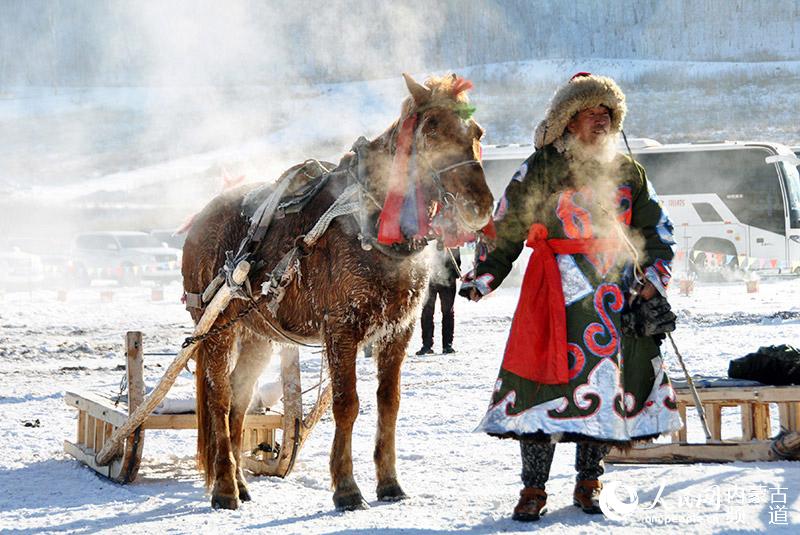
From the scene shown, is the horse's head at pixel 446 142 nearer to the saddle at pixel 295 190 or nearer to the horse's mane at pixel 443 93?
the horse's mane at pixel 443 93

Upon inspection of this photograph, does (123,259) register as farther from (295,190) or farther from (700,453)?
(700,453)

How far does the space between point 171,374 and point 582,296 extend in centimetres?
248

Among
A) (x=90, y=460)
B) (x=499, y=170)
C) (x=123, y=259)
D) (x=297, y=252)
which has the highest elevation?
(x=499, y=170)

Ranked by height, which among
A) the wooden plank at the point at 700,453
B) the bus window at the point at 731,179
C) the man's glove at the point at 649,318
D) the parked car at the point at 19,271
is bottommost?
the wooden plank at the point at 700,453

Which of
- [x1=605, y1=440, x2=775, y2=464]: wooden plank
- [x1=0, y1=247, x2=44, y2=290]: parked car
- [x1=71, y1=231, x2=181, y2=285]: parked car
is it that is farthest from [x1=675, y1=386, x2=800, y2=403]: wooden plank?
[x1=71, y1=231, x2=181, y2=285]: parked car

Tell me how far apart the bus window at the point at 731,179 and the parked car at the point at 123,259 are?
→ 12942 millimetres

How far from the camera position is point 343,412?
5.39 metres

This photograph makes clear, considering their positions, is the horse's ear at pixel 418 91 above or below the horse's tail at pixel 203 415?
above

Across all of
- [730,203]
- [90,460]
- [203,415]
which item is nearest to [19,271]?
[730,203]

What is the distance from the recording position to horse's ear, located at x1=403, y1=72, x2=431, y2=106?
5.04 m

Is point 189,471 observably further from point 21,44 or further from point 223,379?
point 21,44

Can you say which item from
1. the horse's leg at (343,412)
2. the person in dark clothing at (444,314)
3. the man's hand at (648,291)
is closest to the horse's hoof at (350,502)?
the horse's leg at (343,412)

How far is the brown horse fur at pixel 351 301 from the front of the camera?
5.04 metres

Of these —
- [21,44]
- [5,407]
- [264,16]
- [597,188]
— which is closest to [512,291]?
[5,407]
